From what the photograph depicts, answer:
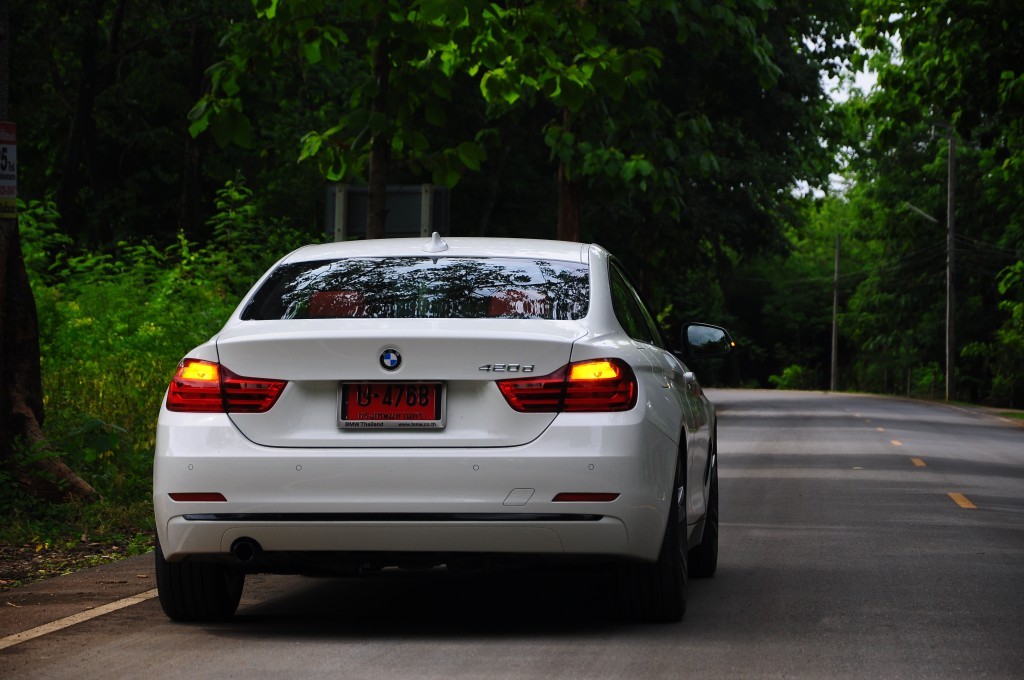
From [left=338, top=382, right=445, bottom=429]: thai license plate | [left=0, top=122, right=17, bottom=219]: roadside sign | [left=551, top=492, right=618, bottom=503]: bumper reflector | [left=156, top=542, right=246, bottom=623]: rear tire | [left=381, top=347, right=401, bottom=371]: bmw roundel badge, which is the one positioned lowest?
[left=156, top=542, right=246, bottom=623]: rear tire

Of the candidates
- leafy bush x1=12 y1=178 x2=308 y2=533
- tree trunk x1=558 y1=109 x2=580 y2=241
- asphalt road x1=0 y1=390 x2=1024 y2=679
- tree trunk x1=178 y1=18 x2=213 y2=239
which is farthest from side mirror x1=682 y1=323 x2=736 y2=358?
tree trunk x1=178 y1=18 x2=213 y2=239

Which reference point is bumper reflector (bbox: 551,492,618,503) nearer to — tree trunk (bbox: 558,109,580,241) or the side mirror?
the side mirror

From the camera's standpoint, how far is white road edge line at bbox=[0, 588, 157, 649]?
6.66m

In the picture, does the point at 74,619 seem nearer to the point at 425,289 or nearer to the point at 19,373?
the point at 425,289

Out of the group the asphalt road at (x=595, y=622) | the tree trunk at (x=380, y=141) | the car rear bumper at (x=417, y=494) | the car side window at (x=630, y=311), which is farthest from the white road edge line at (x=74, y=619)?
the tree trunk at (x=380, y=141)

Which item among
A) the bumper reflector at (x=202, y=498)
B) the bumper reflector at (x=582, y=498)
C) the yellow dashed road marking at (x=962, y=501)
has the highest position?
the bumper reflector at (x=582, y=498)

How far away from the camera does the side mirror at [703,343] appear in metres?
8.75

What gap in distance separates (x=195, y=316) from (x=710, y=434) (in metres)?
10.6

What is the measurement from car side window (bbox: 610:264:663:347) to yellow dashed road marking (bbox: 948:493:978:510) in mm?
6143

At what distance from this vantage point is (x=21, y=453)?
1095cm

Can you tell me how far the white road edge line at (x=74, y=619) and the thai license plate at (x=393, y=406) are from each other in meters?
1.63

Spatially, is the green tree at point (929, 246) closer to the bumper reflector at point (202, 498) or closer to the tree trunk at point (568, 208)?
the tree trunk at point (568, 208)

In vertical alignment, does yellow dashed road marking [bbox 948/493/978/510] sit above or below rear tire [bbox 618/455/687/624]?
below

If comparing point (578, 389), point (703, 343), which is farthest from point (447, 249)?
point (703, 343)
